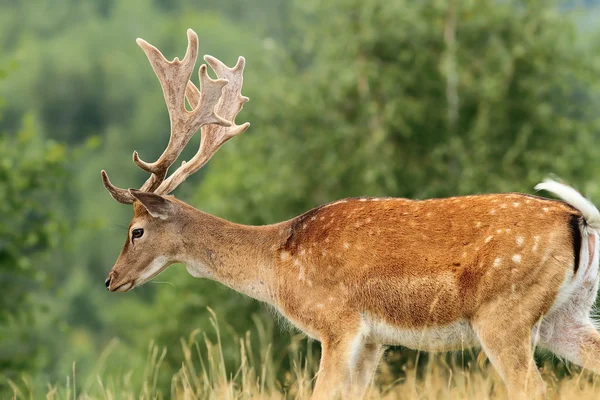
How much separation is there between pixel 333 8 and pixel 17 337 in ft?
32.6

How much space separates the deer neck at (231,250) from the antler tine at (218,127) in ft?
1.08

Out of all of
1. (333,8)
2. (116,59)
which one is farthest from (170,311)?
(116,59)

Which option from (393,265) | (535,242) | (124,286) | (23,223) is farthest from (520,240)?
(23,223)

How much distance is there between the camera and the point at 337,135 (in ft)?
65.1

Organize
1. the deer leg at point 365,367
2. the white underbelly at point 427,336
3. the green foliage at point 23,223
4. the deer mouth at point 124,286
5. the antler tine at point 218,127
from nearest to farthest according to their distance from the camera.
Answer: the white underbelly at point 427,336 < the deer leg at point 365,367 < the deer mouth at point 124,286 < the antler tine at point 218,127 < the green foliage at point 23,223

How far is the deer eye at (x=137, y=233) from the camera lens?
7.32 metres

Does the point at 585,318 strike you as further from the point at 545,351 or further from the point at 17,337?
the point at 17,337

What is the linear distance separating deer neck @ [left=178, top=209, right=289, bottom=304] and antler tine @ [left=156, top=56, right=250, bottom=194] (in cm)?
33

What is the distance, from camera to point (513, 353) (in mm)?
5984

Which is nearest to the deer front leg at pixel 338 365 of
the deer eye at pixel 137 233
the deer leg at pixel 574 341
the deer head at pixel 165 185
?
the deer leg at pixel 574 341

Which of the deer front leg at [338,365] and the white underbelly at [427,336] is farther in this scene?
the deer front leg at [338,365]

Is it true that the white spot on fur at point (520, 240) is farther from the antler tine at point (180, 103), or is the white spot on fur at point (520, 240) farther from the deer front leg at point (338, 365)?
the antler tine at point (180, 103)

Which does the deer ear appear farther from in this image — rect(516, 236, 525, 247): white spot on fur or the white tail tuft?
the white tail tuft

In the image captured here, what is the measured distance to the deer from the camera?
600cm
